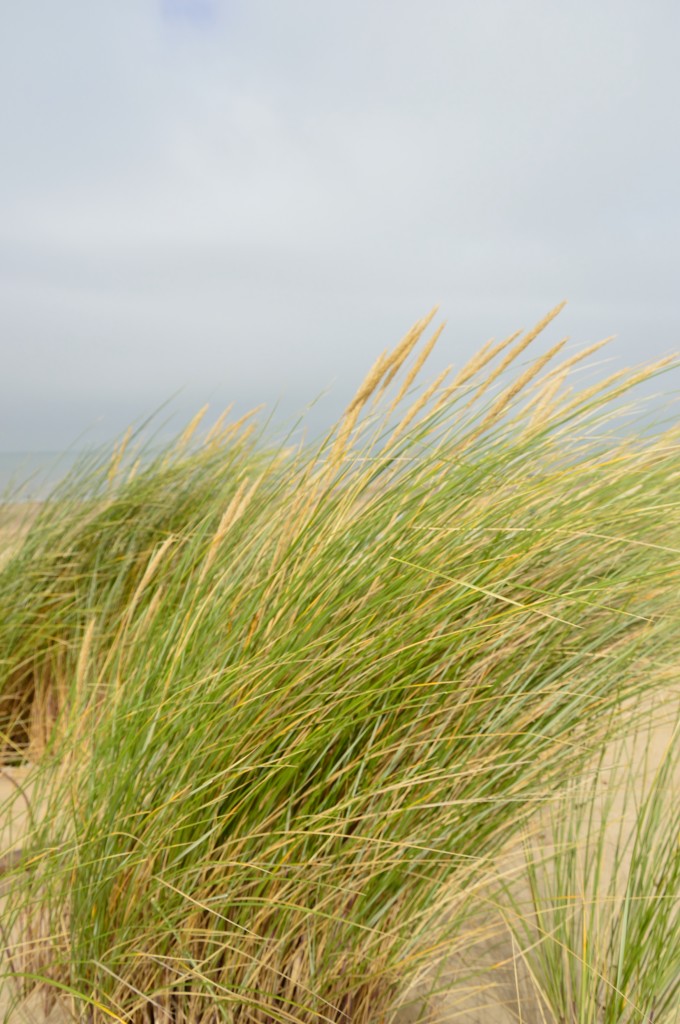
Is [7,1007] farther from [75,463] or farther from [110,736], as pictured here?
[75,463]

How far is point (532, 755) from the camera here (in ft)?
4.00

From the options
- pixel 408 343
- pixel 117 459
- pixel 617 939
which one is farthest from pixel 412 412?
pixel 117 459

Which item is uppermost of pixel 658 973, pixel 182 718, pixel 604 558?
pixel 604 558

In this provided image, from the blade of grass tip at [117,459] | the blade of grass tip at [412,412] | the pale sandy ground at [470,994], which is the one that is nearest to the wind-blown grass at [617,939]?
the pale sandy ground at [470,994]

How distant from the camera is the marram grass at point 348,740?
45.0 inches

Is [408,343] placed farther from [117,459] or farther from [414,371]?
[117,459]

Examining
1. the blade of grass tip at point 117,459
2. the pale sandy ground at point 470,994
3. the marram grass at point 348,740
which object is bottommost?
the pale sandy ground at point 470,994

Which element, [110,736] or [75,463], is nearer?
[110,736]

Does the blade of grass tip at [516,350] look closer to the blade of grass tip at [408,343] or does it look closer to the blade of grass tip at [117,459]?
the blade of grass tip at [408,343]

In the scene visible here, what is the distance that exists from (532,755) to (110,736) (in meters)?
0.70

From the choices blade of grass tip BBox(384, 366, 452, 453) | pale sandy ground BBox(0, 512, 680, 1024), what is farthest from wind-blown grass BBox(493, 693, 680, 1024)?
blade of grass tip BBox(384, 366, 452, 453)

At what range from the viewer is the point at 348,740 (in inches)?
47.4

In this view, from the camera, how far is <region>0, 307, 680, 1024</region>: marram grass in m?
1.14

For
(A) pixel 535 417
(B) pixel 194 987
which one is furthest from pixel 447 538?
(B) pixel 194 987
